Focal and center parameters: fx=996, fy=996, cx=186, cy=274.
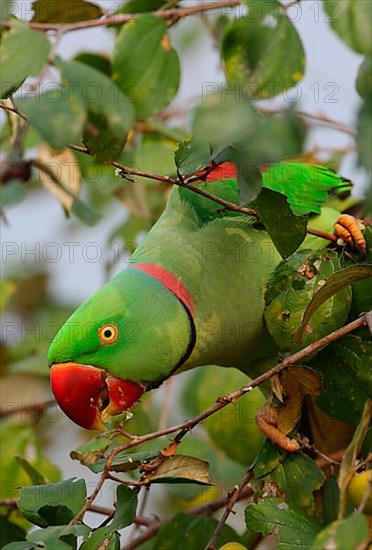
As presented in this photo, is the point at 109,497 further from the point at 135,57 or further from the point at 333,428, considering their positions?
the point at 135,57

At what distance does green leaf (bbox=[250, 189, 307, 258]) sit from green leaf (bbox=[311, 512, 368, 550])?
1.46 ft

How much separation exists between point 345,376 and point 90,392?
0.35 meters

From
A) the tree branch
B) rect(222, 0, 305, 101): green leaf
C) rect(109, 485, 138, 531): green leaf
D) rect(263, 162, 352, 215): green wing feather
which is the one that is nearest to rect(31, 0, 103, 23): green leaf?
the tree branch

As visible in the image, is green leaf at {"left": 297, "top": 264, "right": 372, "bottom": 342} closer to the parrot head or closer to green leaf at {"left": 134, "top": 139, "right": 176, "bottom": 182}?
the parrot head

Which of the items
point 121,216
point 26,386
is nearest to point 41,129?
point 26,386

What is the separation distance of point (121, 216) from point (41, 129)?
1.48m

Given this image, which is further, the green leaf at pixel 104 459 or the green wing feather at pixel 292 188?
the green wing feather at pixel 292 188

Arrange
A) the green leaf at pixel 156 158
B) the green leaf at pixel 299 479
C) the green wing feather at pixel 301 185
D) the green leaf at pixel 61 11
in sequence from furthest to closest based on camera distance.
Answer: the green leaf at pixel 156 158
the green wing feather at pixel 301 185
the green leaf at pixel 61 11
the green leaf at pixel 299 479

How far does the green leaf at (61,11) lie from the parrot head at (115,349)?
0.42m

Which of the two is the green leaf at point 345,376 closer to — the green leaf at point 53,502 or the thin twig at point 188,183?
the thin twig at point 188,183

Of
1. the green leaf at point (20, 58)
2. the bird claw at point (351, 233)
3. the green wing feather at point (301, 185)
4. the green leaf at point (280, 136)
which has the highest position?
the green leaf at point (20, 58)

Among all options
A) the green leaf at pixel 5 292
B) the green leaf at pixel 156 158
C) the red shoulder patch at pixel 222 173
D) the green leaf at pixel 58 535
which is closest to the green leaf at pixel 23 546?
the green leaf at pixel 58 535

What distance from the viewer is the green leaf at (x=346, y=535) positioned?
→ 0.79m

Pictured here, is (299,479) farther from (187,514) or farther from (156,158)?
(156,158)
